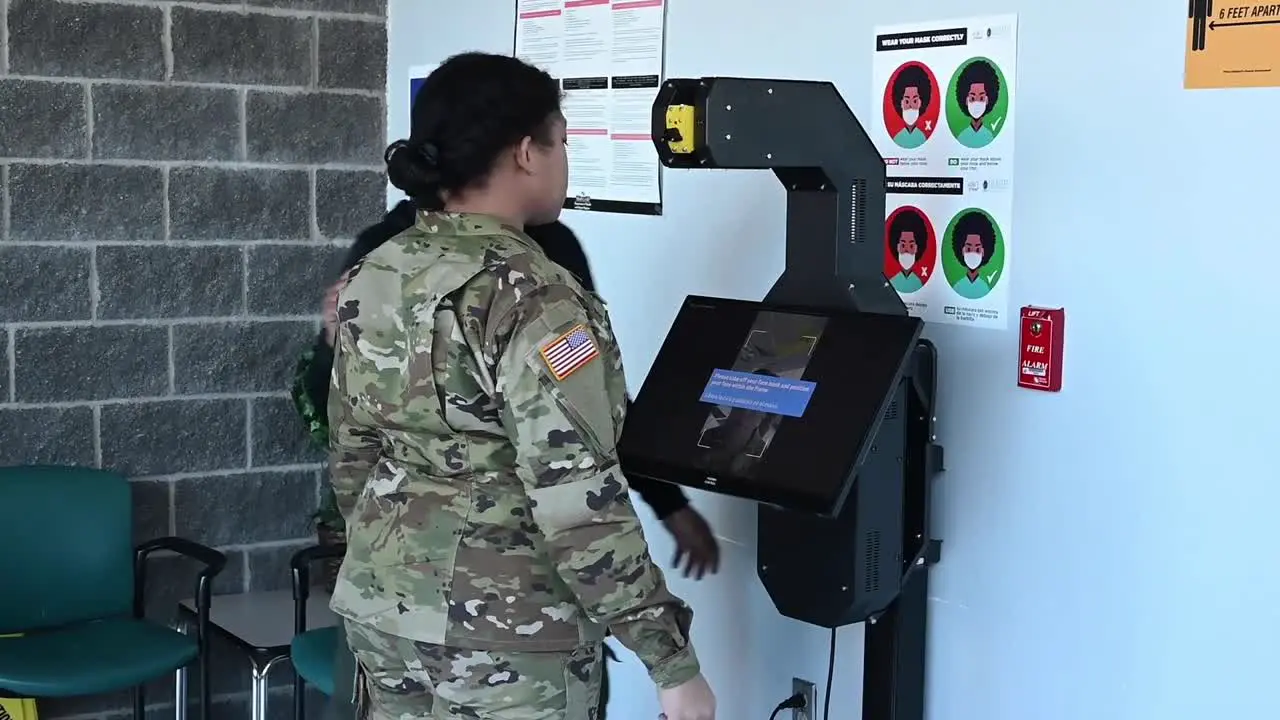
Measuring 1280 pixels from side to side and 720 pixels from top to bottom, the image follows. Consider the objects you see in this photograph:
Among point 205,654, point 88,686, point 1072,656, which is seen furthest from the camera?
point 205,654

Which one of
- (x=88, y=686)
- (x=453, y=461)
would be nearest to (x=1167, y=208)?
(x=453, y=461)

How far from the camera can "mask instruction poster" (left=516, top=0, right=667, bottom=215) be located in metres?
2.93

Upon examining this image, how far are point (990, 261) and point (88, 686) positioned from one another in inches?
78.8

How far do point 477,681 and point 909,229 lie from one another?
983 mm

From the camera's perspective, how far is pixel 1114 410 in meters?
2.05

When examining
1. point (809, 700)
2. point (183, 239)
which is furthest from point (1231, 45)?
point (183, 239)

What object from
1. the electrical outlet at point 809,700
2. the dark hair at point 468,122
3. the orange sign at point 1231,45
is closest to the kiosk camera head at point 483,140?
the dark hair at point 468,122

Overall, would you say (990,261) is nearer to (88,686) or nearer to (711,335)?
(711,335)

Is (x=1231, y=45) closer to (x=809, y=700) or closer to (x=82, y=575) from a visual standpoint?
(x=809, y=700)

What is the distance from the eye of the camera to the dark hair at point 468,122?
6.27 feet

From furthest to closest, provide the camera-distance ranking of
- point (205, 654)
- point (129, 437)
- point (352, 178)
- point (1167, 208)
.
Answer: point (352, 178), point (129, 437), point (205, 654), point (1167, 208)

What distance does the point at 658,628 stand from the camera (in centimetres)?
187

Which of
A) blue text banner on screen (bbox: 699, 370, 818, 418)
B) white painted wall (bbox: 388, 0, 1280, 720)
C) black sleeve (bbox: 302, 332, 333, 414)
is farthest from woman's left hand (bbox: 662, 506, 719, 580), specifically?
black sleeve (bbox: 302, 332, 333, 414)

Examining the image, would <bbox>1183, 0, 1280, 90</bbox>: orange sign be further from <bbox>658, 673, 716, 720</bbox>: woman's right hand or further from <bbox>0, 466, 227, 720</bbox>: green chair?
<bbox>0, 466, 227, 720</bbox>: green chair
